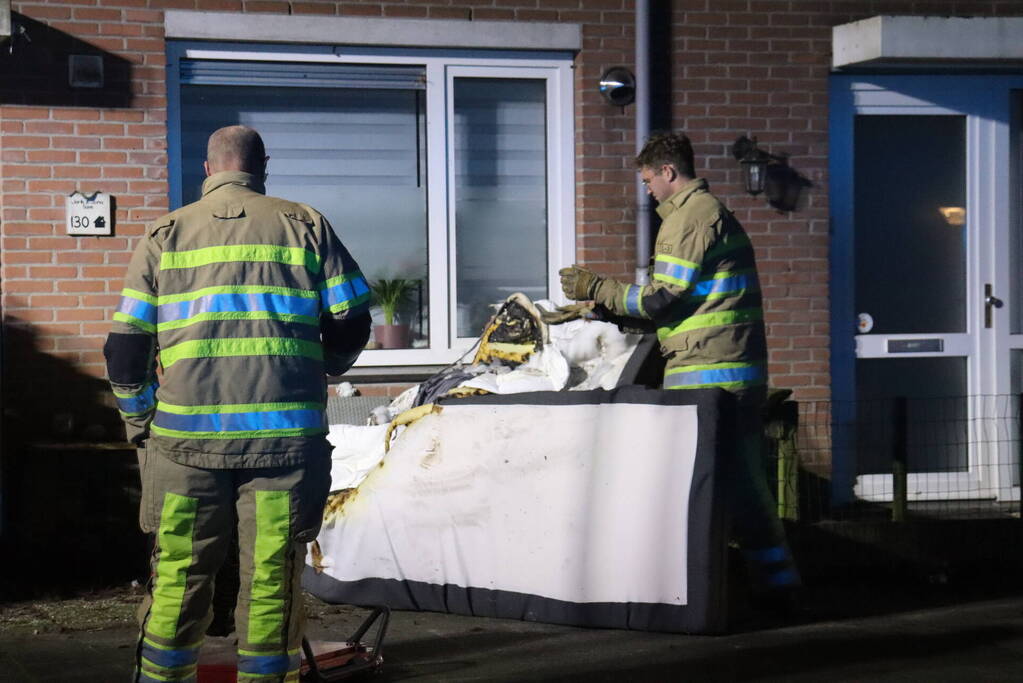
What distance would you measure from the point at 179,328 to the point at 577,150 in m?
4.71

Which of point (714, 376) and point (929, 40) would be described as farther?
point (929, 40)

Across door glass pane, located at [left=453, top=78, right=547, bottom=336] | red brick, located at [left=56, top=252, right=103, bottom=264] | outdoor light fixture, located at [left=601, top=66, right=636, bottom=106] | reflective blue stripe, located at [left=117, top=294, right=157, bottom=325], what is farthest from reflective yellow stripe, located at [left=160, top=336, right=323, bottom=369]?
outdoor light fixture, located at [left=601, top=66, right=636, bottom=106]

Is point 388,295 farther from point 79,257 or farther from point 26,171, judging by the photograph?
point 26,171

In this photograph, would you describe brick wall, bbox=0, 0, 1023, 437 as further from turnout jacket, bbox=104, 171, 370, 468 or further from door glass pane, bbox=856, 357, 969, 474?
turnout jacket, bbox=104, 171, 370, 468

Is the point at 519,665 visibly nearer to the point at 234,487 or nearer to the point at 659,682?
the point at 659,682

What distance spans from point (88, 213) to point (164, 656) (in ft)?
13.8

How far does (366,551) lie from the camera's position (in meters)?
6.61

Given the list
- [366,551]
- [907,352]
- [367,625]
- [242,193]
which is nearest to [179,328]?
[242,193]

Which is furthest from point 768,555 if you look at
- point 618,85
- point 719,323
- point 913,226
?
point 913,226

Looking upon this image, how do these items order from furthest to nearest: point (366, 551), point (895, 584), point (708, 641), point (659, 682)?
point (895, 584) → point (366, 551) → point (708, 641) → point (659, 682)

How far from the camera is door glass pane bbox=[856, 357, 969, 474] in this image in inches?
350

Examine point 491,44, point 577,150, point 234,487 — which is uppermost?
point 491,44

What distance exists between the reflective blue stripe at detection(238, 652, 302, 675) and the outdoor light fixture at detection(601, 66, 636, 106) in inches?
199

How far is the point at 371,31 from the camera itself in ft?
27.3
